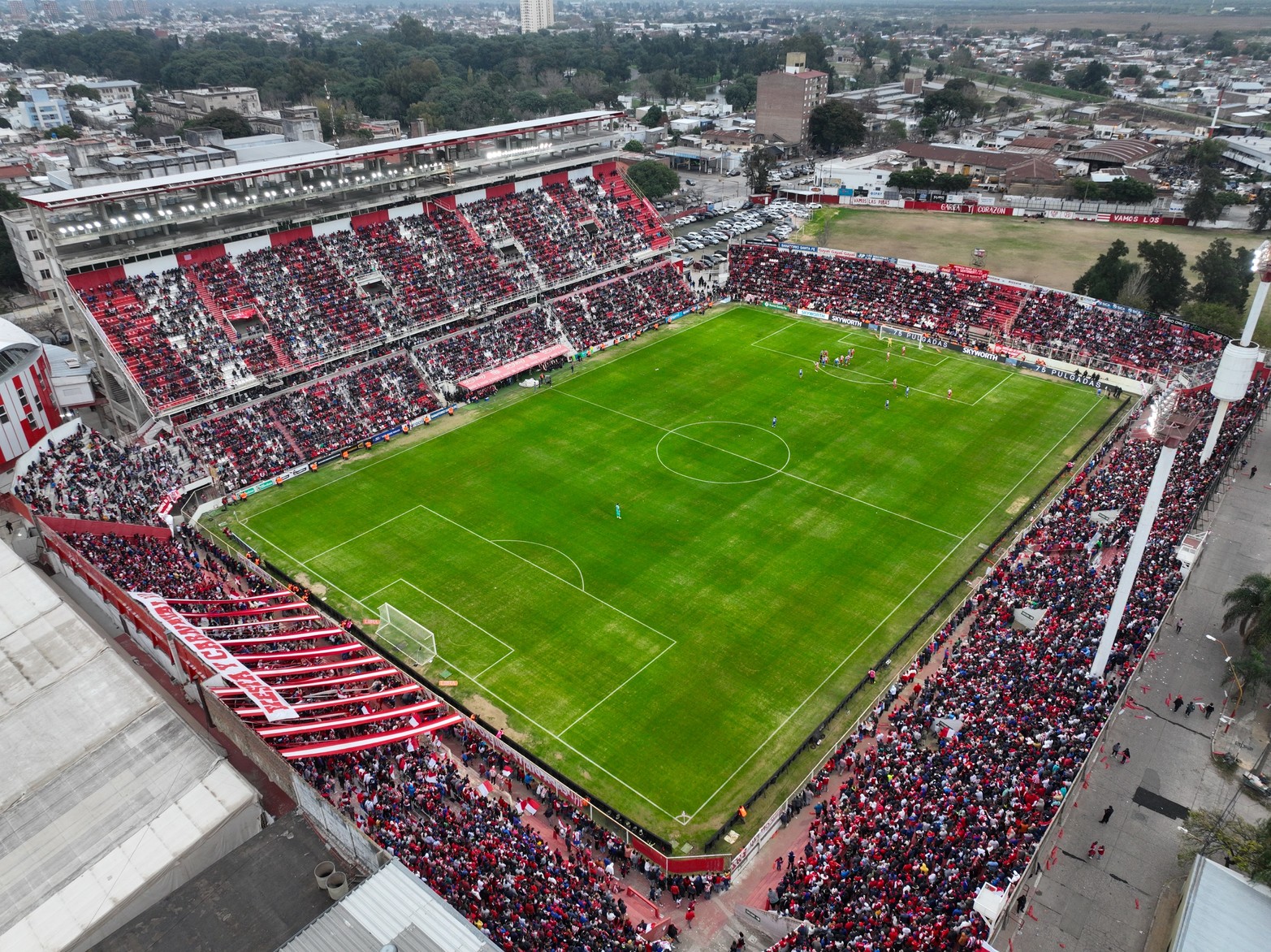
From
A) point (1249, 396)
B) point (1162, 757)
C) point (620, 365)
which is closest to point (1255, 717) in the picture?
point (1162, 757)

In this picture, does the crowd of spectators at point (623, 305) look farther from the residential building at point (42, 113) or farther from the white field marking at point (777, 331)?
the residential building at point (42, 113)

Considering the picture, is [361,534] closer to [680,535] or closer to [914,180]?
[680,535]

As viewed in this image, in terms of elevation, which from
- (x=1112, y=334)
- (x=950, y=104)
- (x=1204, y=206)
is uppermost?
(x=950, y=104)

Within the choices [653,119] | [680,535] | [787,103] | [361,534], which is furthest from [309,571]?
[653,119]

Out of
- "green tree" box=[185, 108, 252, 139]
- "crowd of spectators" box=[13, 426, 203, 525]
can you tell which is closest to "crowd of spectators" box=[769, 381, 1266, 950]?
"crowd of spectators" box=[13, 426, 203, 525]

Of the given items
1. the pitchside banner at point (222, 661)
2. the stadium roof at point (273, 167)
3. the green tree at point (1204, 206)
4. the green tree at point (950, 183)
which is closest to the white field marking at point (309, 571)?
the pitchside banner at point (222, 661)

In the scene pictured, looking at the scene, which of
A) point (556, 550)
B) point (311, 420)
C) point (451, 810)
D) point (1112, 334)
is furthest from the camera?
point (1112, 334)
